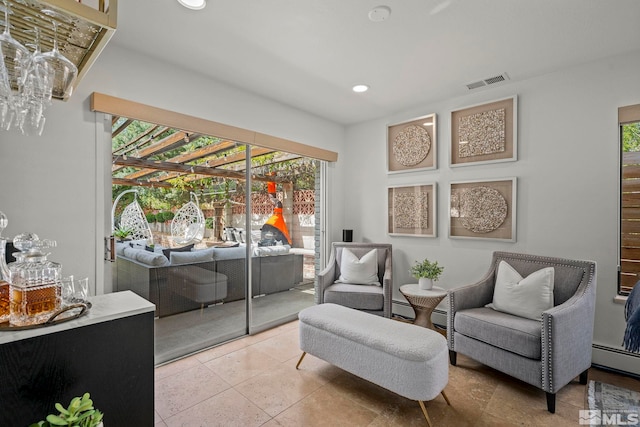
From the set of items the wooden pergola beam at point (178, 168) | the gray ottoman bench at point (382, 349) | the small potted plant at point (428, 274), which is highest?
the wooden pergola beam at point (178, 168)

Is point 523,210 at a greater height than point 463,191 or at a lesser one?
lesser

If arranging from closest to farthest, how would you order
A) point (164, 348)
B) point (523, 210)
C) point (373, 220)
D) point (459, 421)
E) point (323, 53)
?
1. point (459, 421)
2. point (323, 53)
3. point (164, 348)
4. point (523, 210)
5. point (373, 220)

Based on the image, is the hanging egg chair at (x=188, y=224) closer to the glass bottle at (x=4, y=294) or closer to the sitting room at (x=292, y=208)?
the sitting room at (x=292, y=208)

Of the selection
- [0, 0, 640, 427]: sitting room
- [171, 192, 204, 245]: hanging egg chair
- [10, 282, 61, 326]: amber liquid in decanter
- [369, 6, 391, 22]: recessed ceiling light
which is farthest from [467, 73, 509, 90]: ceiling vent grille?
[10, 282, 61, 326]: amber liquid in decanter

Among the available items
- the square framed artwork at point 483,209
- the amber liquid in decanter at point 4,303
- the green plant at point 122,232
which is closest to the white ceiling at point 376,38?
the square framed artwork at point 483,209

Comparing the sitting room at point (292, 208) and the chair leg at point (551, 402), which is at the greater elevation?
the sitting room at point (292, 208)

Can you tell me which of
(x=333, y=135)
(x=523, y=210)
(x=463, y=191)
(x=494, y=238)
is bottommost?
(x=494, y=238)

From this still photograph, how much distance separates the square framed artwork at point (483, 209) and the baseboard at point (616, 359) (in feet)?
3.65

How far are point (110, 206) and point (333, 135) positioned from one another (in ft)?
9.48

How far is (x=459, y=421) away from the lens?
197 centimetres

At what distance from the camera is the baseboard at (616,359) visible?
250 cm

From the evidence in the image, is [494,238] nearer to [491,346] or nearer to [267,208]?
[491,346]

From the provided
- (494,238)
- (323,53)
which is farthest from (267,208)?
(494,238)

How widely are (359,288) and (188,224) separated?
1.90 metres
